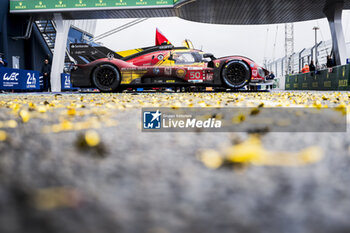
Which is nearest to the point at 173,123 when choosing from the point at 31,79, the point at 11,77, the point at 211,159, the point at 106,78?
the point at 211,159

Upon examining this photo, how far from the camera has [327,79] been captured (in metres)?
12.0

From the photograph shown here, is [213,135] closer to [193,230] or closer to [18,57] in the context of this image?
[193,230]

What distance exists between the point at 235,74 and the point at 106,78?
3761mm

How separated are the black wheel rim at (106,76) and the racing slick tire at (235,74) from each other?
10.7 ft

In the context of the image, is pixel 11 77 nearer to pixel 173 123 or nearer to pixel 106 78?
pixel 106 78

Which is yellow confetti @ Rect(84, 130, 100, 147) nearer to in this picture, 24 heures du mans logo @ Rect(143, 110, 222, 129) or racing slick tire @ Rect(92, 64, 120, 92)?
24 heures du mans logo @ Rect(143, 110, 222, 129)

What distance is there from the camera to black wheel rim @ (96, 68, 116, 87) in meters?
8.21

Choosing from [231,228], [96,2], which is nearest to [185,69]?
[231,228]

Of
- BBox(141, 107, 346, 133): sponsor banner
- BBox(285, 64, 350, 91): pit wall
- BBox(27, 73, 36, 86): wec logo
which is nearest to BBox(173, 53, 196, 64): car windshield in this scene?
BBox(141, 107, 346, 133): sponsor banner

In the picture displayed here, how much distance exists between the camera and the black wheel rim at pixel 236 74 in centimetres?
778

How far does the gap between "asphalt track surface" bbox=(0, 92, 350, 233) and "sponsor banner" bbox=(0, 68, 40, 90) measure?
457 inches

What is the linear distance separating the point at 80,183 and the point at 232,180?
456 mm

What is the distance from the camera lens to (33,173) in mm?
901

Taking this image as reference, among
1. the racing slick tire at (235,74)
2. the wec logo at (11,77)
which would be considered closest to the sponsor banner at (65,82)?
the wec logo at (11,77)
